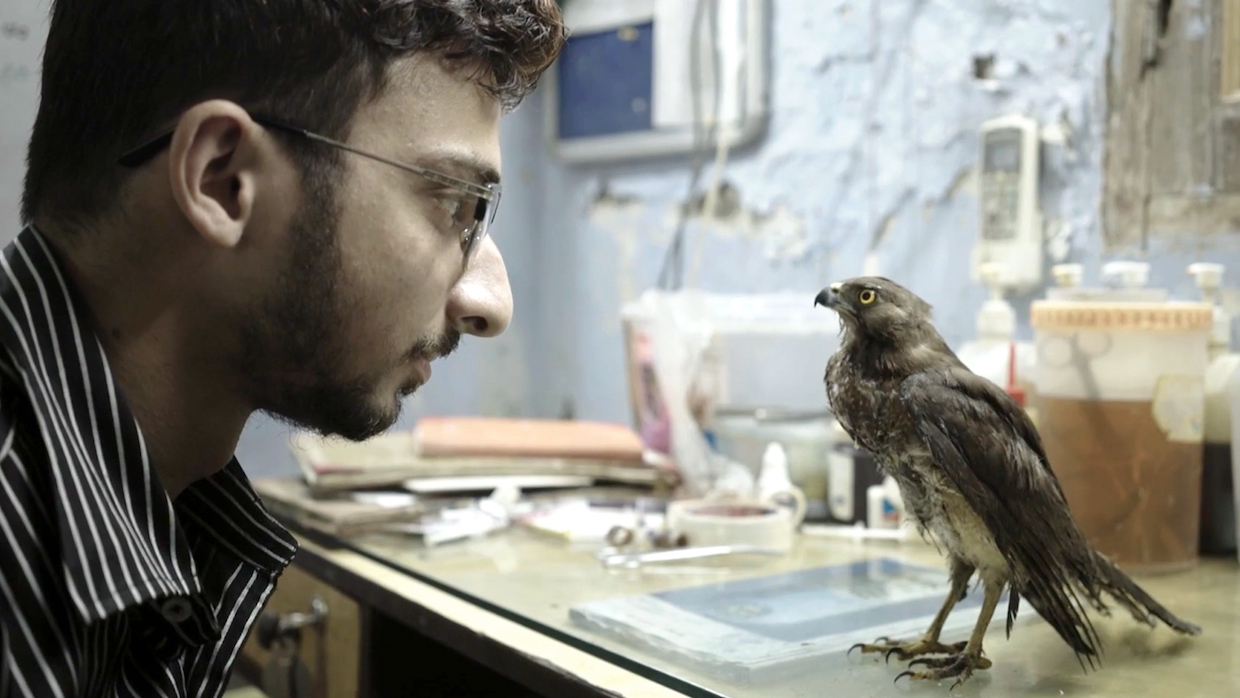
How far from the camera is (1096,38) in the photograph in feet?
4.46

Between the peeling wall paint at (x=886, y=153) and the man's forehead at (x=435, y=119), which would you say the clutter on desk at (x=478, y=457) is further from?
the man's forehead at (x=435, y=119)

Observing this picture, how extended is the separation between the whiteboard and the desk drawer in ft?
3.07

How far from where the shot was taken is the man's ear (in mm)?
675

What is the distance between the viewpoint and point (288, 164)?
71 centimetres

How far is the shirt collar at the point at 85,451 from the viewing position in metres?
0.62

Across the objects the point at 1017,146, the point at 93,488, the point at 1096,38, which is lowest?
the point at 93,488

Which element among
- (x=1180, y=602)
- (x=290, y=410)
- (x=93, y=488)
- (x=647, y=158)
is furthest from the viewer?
(x=647, y=158)

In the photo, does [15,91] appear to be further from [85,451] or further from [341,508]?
[85,451]

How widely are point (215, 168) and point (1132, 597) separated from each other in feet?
2.48

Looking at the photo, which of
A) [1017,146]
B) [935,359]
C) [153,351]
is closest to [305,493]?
[153,351]

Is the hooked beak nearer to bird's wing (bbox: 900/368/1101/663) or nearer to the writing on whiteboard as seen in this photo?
bird's wing (bbox: 900/368/1101/663)

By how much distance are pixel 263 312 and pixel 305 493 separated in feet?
2.57

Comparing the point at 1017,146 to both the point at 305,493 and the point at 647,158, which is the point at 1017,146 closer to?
the point at 647,158

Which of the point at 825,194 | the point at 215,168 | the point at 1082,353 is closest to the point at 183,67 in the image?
the point at 215,168
